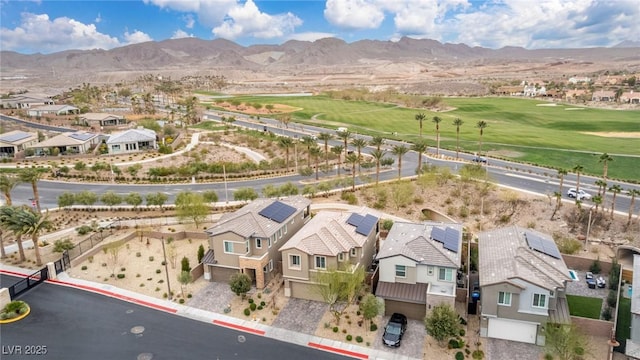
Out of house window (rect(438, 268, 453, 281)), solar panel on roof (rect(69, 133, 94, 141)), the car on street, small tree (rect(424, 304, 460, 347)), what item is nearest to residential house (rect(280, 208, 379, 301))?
house window (rect(438, 268, 453, 281))

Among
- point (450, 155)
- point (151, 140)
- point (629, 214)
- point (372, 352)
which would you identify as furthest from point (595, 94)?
point (372, 352)

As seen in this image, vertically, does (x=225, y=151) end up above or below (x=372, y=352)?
above

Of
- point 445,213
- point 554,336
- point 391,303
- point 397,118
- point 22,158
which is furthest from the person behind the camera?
point 397,118

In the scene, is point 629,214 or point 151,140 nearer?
point 629,214

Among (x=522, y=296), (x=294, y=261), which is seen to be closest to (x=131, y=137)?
(x=294, y=261)

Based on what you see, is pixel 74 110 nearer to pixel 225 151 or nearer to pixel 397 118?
pixel 225 151

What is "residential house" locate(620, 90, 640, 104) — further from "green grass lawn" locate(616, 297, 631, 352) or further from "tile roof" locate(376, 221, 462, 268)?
"tile roof" locate(376, 221, 462, 268)
